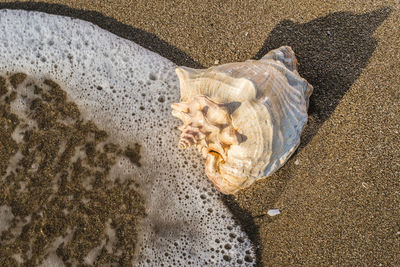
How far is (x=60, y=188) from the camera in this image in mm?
2666

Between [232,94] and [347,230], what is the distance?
54.6 inches

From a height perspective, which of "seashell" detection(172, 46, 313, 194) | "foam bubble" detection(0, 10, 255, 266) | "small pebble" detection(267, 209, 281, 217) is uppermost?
"seashell" detection(172, 46, 313, 194)

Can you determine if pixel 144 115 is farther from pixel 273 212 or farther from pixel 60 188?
pixel 273 212

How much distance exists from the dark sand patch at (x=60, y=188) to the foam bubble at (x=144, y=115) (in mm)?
106

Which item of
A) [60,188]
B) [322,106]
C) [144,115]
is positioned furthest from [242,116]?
[60,188]

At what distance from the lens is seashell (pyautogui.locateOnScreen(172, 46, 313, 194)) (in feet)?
6.75

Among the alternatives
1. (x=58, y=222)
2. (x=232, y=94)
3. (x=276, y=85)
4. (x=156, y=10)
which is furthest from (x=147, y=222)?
(x=156, y=10)

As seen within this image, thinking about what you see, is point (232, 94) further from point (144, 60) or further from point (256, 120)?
point (144, 60)

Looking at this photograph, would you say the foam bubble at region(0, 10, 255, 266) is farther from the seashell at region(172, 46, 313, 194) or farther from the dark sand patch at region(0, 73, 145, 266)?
the seashell at region(172, 46, 313, 194)

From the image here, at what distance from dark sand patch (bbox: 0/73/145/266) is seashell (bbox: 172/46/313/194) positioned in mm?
840

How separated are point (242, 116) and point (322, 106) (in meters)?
0.85

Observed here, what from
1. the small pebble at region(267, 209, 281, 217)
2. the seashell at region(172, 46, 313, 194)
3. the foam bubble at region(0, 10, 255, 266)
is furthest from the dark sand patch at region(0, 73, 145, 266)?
the small pebble at region(267, 209, 281, 217)

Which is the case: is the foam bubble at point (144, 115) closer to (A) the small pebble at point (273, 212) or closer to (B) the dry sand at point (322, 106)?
(B) the dry sand at point (322, 106)

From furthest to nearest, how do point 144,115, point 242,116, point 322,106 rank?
point 144,115 → point 322,106 → point 242,116
